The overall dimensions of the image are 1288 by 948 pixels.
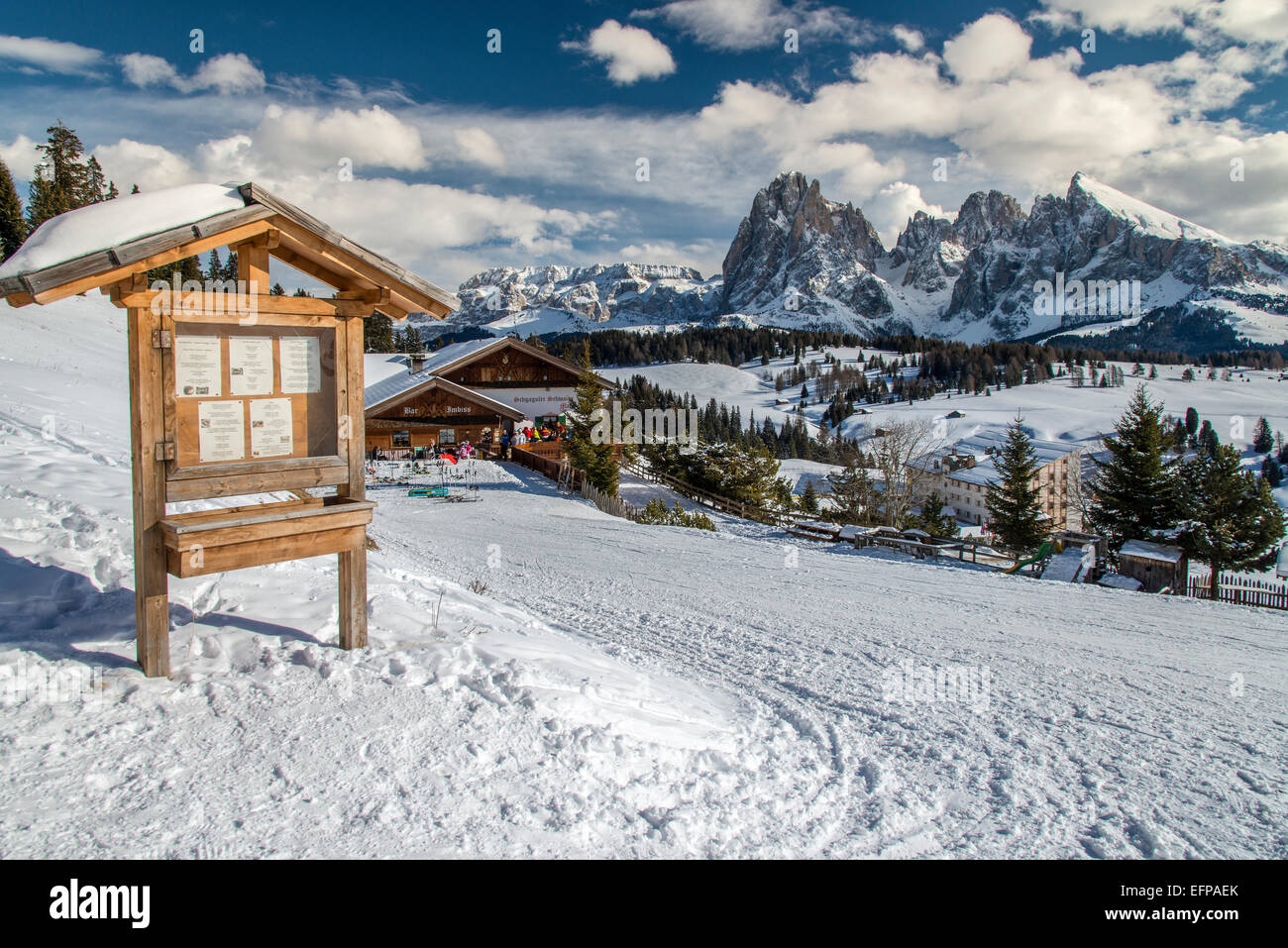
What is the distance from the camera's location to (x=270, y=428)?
4.56 meters

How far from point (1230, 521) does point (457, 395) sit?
3013 cm

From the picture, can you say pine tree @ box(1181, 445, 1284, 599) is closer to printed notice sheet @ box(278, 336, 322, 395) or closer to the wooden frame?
the wooden frame

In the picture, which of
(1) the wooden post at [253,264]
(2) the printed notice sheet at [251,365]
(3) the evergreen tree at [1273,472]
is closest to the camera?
(2) the printed notice sheet at [251,365]

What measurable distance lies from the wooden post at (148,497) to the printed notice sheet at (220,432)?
22 cm

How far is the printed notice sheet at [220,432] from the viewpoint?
14.1 feet

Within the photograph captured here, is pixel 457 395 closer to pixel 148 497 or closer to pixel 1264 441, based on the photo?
pixel 148 497

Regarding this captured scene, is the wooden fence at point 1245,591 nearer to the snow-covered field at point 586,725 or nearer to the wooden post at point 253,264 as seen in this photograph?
the snow-covered field at point 586,725

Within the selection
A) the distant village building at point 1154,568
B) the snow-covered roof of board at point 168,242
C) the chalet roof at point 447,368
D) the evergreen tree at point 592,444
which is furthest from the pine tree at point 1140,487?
the snow-covered roof of board at point 168,242

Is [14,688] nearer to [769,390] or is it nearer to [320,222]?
[320,222]

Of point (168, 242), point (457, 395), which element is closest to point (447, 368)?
point (457, 395)

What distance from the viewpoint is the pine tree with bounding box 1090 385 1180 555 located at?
2416 centimetres

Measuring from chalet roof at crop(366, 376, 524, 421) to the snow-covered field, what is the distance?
925 inches

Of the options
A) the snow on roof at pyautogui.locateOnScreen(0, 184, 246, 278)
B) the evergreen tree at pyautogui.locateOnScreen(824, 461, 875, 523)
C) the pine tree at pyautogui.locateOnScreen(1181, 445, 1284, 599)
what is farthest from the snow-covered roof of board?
the evergreen tree at pyautogui.locateOnScreen(824, 461, 875, 523)

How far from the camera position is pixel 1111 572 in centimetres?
1570
